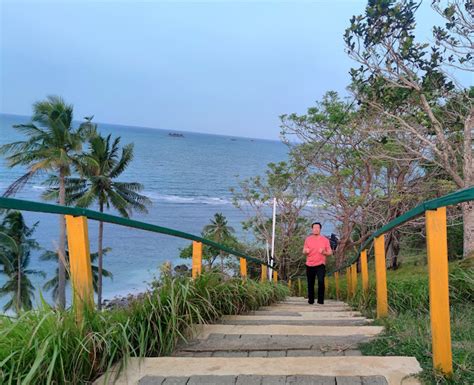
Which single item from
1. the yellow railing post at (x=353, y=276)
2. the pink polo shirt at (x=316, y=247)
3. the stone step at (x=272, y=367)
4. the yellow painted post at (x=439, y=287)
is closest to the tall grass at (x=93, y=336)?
the stone step at (x=272, y=367)

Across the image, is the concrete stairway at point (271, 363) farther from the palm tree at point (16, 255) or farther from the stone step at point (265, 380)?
the palm tree at point (16, 255)

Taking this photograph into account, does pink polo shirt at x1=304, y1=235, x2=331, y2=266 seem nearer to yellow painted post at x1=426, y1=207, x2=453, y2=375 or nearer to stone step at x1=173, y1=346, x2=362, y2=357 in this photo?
stone step at x1=173, y1=346, x2=362, y2=357

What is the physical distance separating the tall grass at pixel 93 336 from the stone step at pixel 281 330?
0.11 meters

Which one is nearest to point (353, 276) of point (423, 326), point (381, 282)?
point (381, 282)

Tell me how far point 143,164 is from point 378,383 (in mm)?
94233

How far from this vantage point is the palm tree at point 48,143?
24.5m

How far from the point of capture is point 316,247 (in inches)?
306

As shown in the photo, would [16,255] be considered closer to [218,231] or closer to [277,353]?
[218,231]

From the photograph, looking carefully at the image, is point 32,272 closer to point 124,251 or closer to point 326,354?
point 124,251

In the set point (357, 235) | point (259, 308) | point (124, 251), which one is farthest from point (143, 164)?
point (259, 308)

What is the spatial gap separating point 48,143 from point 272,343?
2456cm

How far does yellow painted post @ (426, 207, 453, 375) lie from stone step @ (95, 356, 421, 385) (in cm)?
16

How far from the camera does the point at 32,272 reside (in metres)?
30.5

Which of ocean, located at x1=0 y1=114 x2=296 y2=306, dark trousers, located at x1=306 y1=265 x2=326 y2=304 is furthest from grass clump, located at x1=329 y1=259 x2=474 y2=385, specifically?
ocean, located at x1=0 y1=114 x2=296 y2=306
